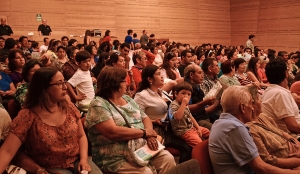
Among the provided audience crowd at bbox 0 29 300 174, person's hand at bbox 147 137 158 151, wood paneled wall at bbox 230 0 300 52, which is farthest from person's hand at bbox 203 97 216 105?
wood paneled wall at bbox 230 0 300 52

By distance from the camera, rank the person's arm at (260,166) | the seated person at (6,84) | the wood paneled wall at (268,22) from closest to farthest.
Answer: the person's arm at (260,166) → the seated person at (6,84) → the wood paneled wall at (268,22)

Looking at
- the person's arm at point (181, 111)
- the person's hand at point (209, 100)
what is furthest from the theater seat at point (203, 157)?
the person's hand at point (209, 100)

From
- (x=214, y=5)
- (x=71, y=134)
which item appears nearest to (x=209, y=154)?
(x=71, y=134)

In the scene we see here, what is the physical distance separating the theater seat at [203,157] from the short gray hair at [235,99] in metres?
0.29

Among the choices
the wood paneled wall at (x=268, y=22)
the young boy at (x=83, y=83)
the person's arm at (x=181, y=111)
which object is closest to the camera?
the person's arm at (x=181, y=111)

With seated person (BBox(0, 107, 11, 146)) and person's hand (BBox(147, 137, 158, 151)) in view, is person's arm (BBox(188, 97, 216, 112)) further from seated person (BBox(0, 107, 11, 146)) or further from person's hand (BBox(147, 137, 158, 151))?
seated person (BBox(0, 107, 11, 146))

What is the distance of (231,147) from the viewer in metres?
1.92

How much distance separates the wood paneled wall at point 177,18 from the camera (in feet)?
35.7

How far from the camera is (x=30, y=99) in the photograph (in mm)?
2016

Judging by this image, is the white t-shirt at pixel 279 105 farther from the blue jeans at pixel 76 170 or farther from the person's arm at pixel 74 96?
the person's arm at pixel 74 96

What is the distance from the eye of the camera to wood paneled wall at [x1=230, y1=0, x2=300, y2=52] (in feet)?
46.2

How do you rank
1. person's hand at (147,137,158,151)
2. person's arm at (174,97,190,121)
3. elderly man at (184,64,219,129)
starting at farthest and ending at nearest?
1. elderly man at (184,64,219,129)
2. person's arm at (174,97,190,121)
3. person's hand at (147,137,158,151)

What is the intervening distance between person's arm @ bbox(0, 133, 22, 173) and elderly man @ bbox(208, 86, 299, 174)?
1198 millimetres

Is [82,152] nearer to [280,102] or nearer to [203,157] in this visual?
[203,157]
